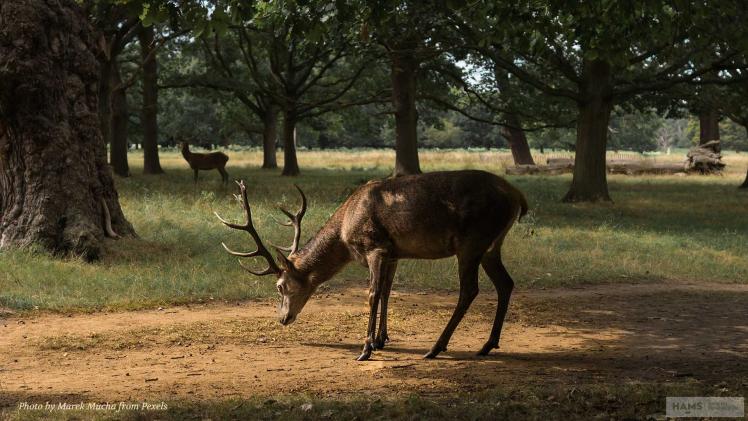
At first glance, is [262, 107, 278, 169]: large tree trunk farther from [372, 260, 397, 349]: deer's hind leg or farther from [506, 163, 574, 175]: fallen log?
[372, 260, 397, 349]: deer's hind leg

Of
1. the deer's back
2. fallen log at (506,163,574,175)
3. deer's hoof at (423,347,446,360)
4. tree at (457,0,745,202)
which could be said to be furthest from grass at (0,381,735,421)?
fallen log at (506,163,574,175)

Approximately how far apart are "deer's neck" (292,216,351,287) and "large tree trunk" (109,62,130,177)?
23162 millimetres

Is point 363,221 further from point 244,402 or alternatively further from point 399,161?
point 399,161

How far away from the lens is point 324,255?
8680mm

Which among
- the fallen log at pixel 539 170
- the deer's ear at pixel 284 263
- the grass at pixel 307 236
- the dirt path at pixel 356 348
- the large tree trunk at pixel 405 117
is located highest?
the large tree trunk at pixel 405 117

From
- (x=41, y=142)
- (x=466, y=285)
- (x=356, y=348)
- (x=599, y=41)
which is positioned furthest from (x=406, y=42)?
(x=466, y=285)

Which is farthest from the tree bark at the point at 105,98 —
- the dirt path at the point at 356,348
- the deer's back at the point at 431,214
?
the deer's back at the point at 431,214

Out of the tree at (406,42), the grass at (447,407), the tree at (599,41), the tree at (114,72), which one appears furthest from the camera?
the tree at (114,72)

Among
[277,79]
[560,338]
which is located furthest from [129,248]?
[277,79]

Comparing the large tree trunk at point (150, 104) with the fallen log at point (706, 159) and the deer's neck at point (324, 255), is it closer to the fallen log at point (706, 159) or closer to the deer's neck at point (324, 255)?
the fallen log at point (706, 159)

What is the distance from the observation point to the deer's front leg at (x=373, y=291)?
26.7ft

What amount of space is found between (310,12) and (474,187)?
278 centimetres

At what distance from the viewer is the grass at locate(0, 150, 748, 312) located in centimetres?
1141

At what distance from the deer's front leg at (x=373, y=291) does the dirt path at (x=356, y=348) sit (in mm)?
180
